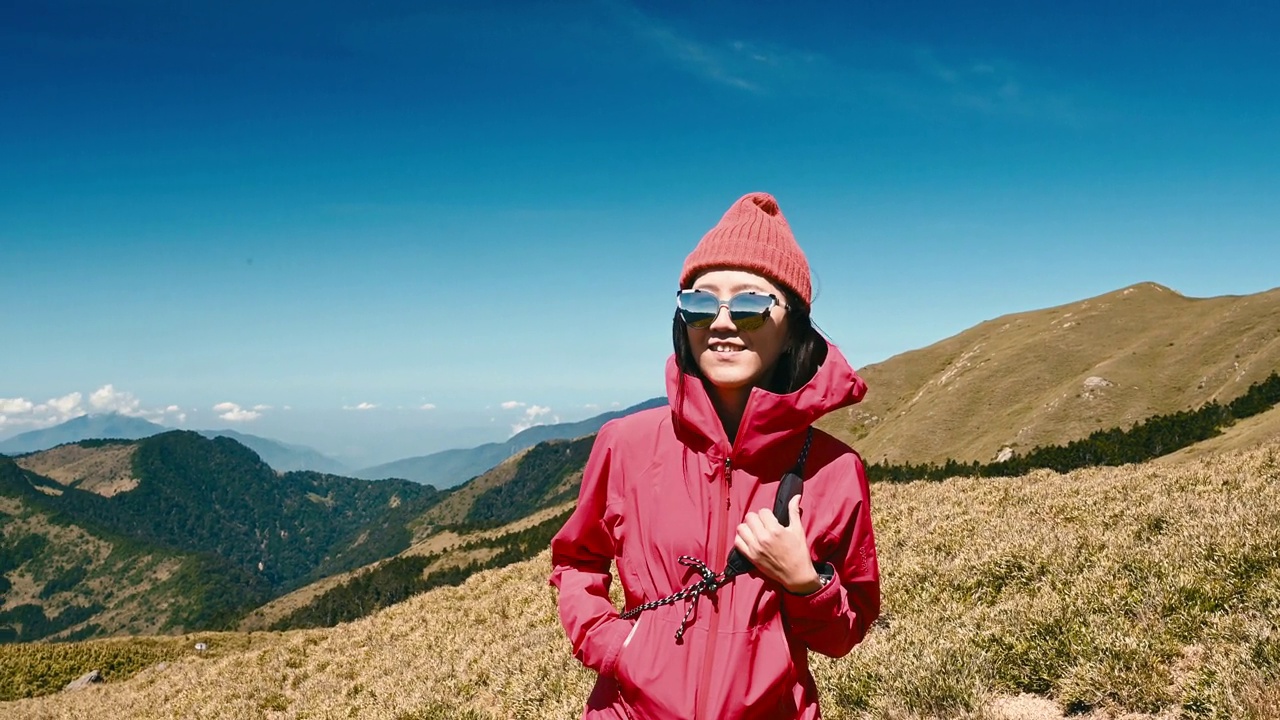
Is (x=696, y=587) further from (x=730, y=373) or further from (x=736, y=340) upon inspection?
(x=736, y=340)

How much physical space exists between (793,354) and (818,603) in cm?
124

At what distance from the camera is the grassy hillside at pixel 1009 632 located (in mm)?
6230

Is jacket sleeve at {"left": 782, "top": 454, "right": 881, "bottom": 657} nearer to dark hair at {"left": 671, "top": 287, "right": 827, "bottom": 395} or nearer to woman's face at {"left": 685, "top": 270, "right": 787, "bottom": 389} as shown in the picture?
dark hair at {"left": 671, "top": 287, "right": 827, "bottom": 395}

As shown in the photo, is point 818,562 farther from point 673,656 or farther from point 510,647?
point 510,647

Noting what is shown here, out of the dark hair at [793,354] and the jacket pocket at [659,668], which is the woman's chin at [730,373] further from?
the jacket pocket at [659,668]

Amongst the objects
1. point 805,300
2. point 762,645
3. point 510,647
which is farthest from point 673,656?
point 510,647

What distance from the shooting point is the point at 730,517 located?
10.6 feet

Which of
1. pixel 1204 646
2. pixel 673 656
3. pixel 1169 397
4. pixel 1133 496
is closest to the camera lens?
pixel 673 656

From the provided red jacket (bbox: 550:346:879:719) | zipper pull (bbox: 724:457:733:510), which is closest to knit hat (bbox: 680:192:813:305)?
red jacket (bbox: 550:346:879:719)

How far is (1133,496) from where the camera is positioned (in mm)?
12906

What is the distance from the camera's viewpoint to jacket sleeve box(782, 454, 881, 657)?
3059 millimetres

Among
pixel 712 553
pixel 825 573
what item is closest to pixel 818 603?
pixel 825 573

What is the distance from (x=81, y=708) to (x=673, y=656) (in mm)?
28916

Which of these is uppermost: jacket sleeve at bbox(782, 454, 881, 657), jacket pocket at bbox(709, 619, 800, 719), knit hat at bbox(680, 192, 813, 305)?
knit hat at bbox(680, 192, 813, 305)
